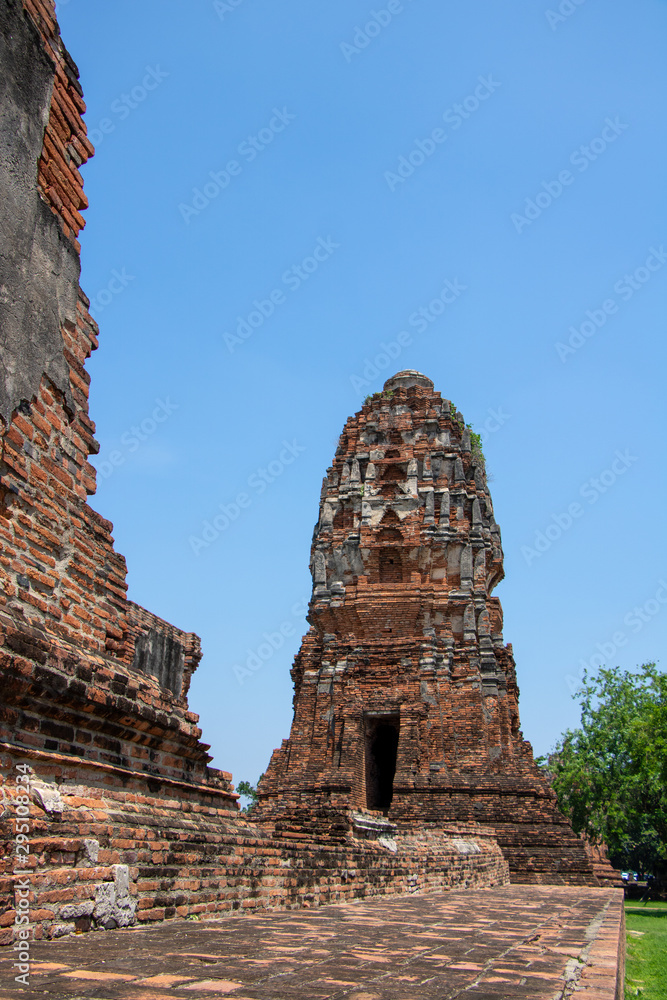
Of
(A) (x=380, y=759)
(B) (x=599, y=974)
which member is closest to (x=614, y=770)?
(A) (x=380, y=759)

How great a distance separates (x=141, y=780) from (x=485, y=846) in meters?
10.6

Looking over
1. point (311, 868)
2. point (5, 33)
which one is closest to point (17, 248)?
point (5, 33)

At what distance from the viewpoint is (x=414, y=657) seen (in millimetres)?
18922

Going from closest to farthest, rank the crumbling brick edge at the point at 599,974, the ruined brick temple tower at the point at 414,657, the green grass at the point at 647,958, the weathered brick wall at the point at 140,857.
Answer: the crumbling brick edge at the point at 599,974 < the weathered brick wall at the point at 140,857 < the green grass at the point at 647,958 < the ruined brick temple tower at the point at 414,657

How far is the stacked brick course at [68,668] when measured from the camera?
3.79 m

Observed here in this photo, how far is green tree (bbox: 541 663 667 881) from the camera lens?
2077 cm

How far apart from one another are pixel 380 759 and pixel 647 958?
1079 centimetres

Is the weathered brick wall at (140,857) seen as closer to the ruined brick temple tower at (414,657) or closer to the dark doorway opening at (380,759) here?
the ruined brick temple tower at (414,657)

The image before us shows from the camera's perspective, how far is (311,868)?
6.29 metres

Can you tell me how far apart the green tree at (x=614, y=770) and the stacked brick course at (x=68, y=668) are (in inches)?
645

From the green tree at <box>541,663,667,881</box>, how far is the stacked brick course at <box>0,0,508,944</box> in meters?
16.4

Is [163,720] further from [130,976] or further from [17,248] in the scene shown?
[17,248]

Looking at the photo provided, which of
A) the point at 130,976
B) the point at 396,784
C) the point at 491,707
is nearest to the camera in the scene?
the point at 130,976

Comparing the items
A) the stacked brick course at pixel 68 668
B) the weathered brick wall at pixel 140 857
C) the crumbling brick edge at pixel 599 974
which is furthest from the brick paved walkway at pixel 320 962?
the stacked brick course at pixel 68 668
